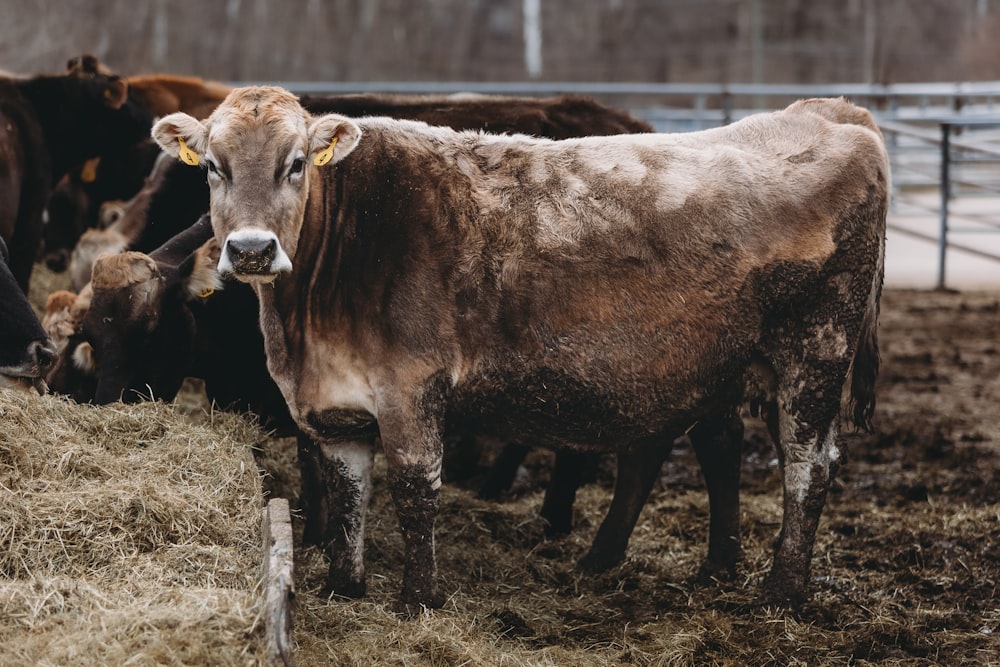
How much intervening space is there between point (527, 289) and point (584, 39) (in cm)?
2330

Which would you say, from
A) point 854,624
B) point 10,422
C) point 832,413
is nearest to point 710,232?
point 832,413

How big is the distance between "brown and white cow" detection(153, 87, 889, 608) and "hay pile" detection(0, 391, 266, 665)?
0.52 meters

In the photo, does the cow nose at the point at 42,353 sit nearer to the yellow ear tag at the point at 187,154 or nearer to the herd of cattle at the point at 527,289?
the herd of cattle at the point at 527,289

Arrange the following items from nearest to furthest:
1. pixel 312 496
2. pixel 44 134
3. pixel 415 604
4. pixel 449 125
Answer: pixel 415 604, pixel 312 496, pixel 449 125, pixel 44 134

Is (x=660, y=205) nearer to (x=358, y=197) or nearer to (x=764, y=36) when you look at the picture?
(x=358, y=197)

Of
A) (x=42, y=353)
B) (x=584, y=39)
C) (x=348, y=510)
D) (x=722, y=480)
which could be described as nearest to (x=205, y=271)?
(x=42, y=353)

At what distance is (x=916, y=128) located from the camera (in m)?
16.4

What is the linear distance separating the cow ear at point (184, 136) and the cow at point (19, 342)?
3.61 ft

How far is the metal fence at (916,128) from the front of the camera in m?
11.9

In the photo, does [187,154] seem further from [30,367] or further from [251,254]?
[30,367]

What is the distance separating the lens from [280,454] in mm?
6047

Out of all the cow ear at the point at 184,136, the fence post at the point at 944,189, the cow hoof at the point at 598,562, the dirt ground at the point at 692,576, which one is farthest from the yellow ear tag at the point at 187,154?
the fence post at the point at 944,189

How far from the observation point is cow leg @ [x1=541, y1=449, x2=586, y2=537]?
566 cm

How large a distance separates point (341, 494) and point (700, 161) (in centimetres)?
197
